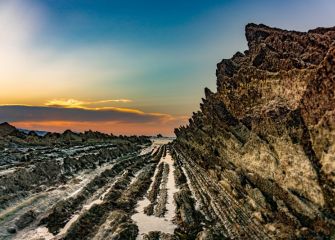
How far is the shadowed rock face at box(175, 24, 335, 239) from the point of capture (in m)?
22.9

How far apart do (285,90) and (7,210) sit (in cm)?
2302

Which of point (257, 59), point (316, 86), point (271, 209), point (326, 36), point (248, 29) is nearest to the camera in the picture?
point (271, 209)

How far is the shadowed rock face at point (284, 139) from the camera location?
2294 cm

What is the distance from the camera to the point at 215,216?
24938 mm

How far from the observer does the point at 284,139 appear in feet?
94.3

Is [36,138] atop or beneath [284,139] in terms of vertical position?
beneath

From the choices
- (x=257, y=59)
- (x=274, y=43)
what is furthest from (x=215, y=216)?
(x=274, y=43)

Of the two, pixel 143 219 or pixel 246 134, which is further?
pixel 246 134

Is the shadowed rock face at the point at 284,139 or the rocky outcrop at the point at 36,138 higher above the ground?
the shadowed rock face at the point at 284,139

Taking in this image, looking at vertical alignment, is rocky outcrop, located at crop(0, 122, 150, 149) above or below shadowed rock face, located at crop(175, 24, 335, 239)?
below

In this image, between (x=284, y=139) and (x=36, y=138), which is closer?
(x=284, y=139)

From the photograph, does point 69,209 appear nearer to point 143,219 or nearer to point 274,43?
point 143,219

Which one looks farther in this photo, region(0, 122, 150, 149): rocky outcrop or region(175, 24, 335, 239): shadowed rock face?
region(0, 122, 150, 149): rocky outcrop

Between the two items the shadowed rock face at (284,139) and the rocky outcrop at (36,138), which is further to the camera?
the rocky outcrop at (36,138)
